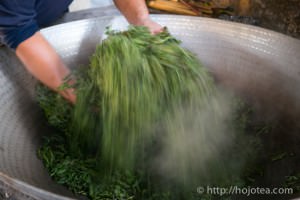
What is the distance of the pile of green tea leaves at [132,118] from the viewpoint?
1339mm

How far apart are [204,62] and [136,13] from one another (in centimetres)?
47

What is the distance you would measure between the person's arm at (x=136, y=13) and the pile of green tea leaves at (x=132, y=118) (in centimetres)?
32

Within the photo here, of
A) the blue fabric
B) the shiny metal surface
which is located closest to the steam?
the shiny metal surface

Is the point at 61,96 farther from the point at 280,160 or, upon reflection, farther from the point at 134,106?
the point at 280,160

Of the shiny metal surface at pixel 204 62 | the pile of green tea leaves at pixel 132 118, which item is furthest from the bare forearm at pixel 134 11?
the pile of green tea leaves at pixel 132 118

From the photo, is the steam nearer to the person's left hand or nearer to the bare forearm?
the person's left hand

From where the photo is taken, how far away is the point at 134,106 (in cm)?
134

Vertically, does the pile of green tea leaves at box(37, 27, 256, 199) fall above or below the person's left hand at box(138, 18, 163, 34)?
below

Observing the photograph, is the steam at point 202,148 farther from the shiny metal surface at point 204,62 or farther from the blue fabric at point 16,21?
the blue fabric at point 16,21

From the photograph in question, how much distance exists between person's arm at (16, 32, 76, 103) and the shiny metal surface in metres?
0.19

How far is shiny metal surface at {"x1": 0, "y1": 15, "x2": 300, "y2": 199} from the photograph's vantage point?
152 cm

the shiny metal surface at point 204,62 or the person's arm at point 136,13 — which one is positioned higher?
the person's arm at point 136,13

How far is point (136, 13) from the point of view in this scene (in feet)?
6.15

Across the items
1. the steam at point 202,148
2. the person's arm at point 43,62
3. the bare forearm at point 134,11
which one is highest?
the bare forearm at point 134,11
